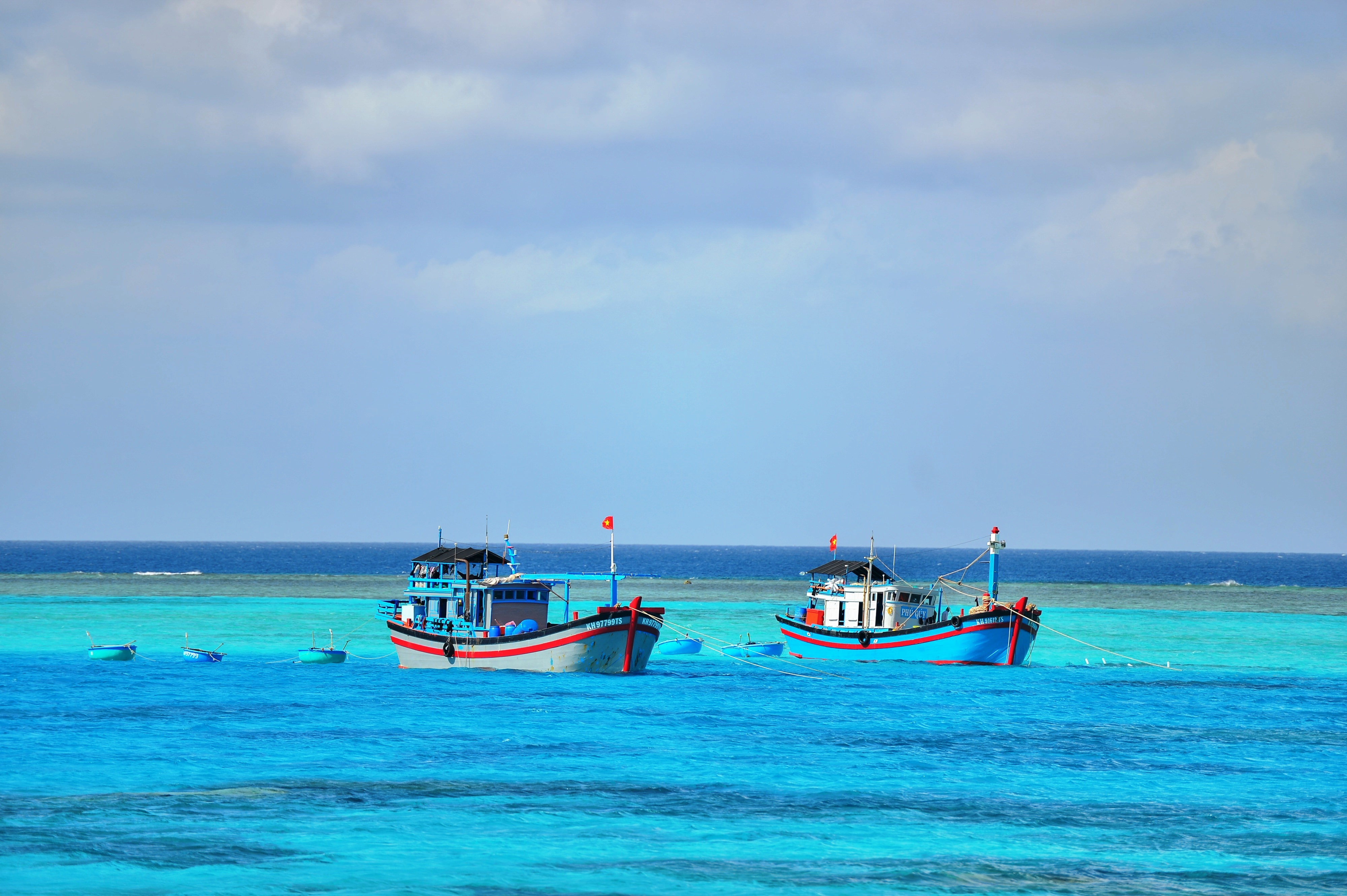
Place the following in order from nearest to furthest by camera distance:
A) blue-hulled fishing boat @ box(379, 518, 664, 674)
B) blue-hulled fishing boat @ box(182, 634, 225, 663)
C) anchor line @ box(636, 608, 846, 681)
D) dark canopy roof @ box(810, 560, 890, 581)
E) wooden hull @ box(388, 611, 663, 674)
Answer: wooden hull @ box(388, 611, 663, 674) → blue-hulled fishing boat @ box(379, 518, 664, 674) → anchor line @ box(636, 608, 846, 681) → blue-hulled fishing boat @ box(182, 634, 225, 663) → dark canopy roof @ box(810, 560, 890, 581)

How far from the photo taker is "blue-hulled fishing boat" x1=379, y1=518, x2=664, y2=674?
194 ft

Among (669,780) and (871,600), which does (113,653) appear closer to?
(871,600)

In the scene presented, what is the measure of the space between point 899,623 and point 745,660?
29.8ft

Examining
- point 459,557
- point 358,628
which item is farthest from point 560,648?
point 358,628

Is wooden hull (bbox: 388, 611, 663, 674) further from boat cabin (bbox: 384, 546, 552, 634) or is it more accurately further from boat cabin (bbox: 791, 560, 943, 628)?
boat cabin (bbox: 791, 560, 943, 628)

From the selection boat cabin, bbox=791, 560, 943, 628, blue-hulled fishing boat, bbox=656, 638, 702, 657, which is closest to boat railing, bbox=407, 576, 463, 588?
blue-hulled fishing boat, bbox=656, 638, 702, 657

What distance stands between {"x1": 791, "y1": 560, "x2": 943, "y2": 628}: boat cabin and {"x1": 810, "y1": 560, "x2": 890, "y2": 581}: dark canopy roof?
0.03 meters

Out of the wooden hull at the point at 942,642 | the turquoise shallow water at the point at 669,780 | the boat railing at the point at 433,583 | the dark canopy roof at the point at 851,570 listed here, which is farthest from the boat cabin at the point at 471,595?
the dark canopy roof at the point at 851,570

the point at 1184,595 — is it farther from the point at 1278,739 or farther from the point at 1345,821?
the point at 1345,821

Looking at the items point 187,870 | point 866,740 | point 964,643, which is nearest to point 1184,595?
point 964,643

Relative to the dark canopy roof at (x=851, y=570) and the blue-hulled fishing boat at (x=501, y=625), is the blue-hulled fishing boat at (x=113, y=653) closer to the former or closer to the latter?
the blue-hulled fishing boat at (x=501, y=625)

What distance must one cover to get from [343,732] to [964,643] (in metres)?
36.4

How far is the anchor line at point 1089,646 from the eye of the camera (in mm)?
68375

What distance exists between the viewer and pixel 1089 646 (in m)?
86.6
